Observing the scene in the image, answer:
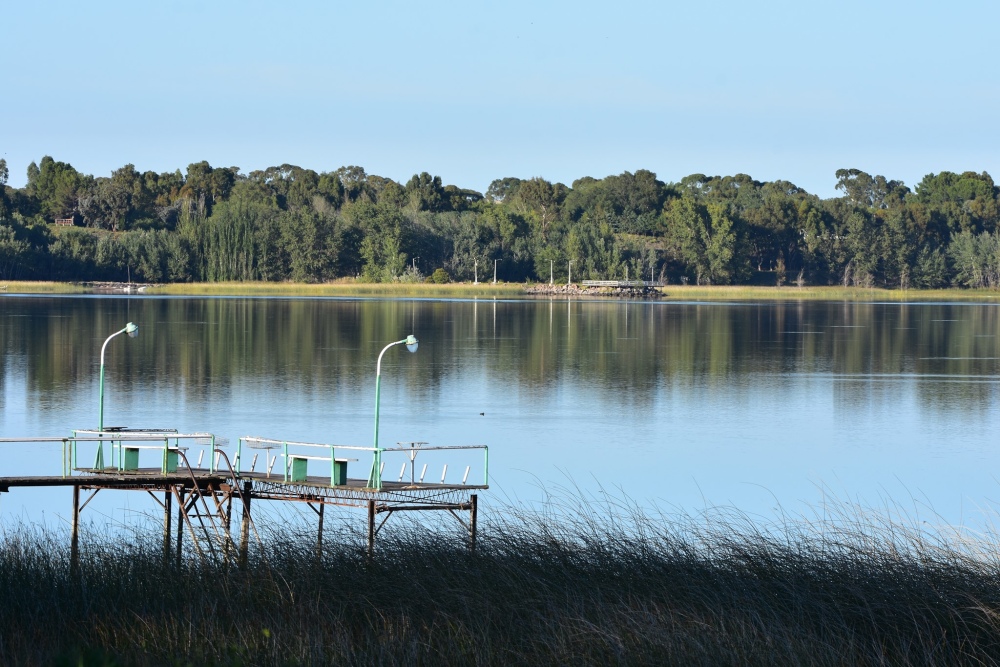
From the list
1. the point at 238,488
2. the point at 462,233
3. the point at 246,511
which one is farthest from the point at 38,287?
the point at 246,511

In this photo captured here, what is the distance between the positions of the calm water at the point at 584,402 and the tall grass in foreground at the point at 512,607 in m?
8.84

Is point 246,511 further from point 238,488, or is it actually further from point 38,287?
point 38,287

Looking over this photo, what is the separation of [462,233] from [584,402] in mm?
115320

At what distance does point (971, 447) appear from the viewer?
102ft

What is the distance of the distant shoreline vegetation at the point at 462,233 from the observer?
14850cm

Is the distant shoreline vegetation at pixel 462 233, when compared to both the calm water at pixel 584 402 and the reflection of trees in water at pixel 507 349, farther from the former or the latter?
the calm water at pixel 584 402

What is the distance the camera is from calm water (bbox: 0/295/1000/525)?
25906mm

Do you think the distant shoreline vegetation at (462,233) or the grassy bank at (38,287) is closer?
the grassy bank at (38,287)

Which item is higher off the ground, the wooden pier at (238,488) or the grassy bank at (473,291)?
the grassy bank at (473,291)

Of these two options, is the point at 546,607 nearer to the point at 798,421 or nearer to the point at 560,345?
the point at 798,421

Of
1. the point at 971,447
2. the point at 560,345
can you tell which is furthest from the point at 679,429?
the point at 560,345

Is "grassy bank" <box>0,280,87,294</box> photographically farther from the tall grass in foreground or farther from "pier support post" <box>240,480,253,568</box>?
the tall grass in foreground

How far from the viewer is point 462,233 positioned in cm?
15388

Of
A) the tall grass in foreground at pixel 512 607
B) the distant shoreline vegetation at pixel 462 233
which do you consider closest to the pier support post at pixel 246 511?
the tall grass in foreground at pixel 512 607
